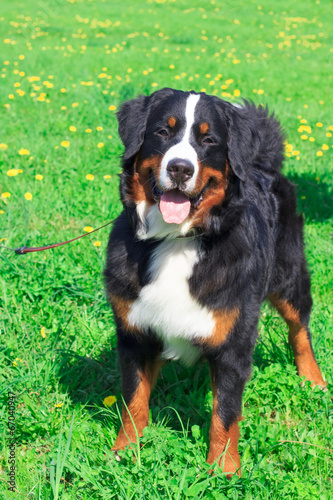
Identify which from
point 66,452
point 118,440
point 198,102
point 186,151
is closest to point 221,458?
point 118,440

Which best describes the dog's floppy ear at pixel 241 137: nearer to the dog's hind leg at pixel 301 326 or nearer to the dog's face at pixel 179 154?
the dog's face at pixel 179 154

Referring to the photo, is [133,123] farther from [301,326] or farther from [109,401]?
[301,326]

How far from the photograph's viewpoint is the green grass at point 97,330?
2.23 m

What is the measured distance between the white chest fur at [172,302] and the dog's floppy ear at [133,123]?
480 mm

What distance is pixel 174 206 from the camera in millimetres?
2324

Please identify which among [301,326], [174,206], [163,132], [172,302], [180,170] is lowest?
Answer: [301,326]

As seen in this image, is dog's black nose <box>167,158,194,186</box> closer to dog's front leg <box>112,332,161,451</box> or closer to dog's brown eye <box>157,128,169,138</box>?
dog's brown eye <box>157,128,169,138</box>

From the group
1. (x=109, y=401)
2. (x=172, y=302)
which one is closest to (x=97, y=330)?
(x=109, y=401)

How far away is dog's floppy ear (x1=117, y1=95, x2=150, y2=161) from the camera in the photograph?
2451 millimetres

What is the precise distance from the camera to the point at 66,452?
209 cm

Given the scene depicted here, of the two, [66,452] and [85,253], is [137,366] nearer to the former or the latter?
[66,452]

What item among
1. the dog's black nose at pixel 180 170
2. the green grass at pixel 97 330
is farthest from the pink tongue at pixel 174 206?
the green grass at pixel 97 330

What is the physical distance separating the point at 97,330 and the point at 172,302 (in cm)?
95

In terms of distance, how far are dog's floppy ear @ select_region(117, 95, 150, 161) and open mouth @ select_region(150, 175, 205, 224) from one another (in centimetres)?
19
